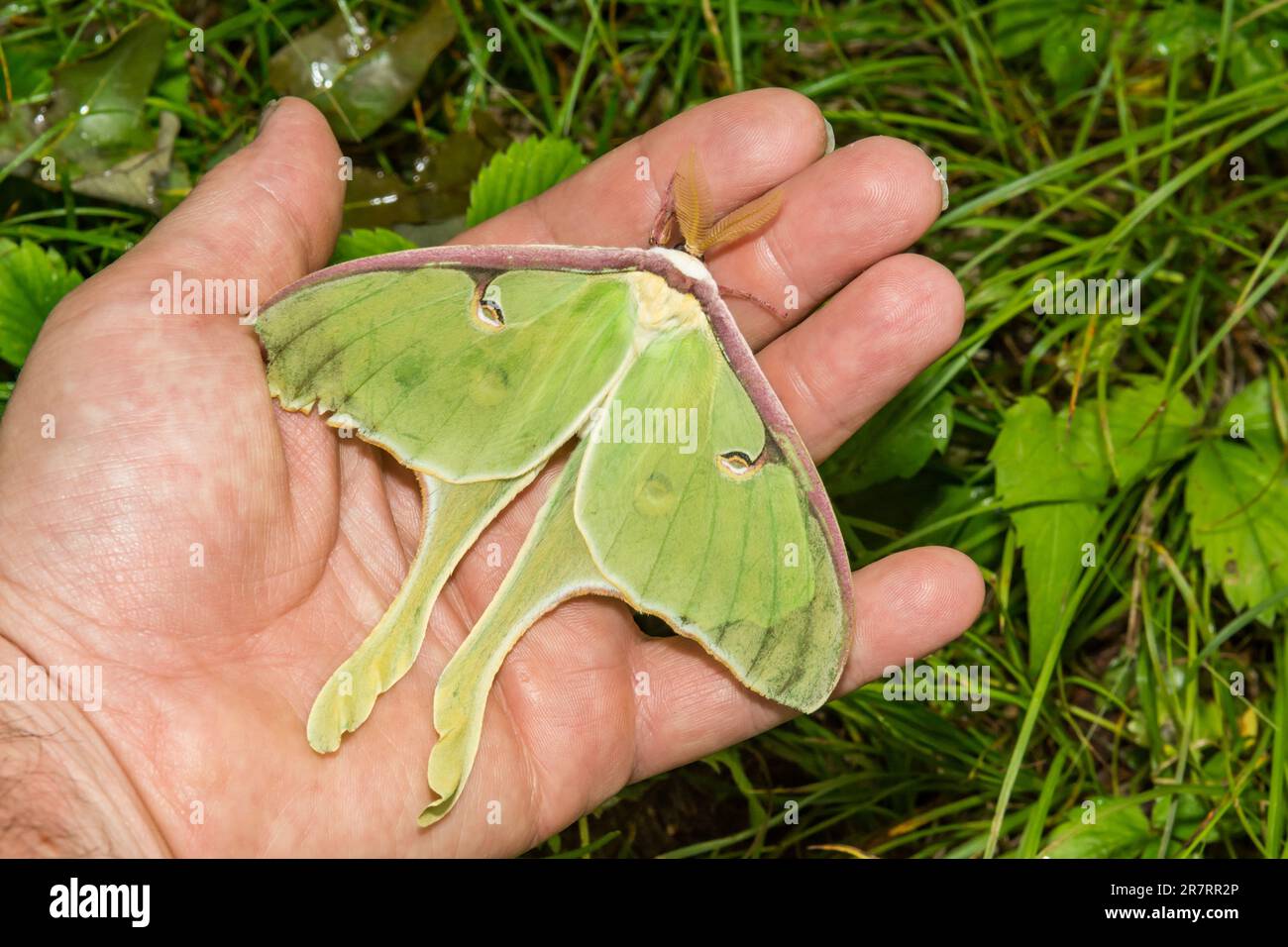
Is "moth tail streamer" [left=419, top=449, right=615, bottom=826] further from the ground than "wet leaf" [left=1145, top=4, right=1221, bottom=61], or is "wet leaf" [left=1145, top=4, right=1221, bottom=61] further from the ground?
"wet leaf" [left=1145, top=4, right=1221, bottom=61]

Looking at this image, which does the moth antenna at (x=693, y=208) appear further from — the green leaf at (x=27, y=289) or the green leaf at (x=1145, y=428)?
the green leaf at (x=27, y=289)

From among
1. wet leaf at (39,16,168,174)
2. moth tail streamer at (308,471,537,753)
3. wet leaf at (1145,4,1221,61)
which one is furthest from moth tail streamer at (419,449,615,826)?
wet leaf at (1145,4,1221,61)

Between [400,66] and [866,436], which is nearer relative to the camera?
[866,436]

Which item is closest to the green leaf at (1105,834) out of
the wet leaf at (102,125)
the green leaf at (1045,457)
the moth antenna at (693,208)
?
the green leaf at (1045,457)

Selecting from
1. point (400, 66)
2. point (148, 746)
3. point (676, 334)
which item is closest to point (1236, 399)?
point (676, 334)

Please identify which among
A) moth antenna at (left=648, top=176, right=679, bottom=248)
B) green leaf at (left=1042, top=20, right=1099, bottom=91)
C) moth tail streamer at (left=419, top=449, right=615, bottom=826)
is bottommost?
moth tail streamer at (left=419, top=449, right=615, bottom=826)

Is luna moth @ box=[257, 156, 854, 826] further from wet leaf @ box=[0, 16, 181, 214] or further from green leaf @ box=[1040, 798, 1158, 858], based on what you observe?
wet leaf @ box=[0, 16, 181, 214]

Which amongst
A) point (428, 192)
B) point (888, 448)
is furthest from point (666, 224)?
point (428, 192)

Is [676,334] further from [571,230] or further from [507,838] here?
[507,838]
